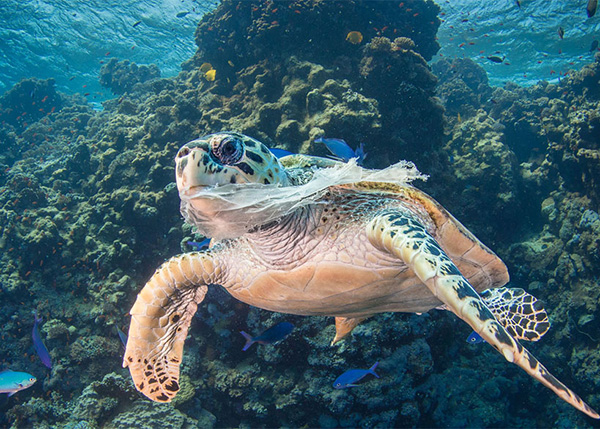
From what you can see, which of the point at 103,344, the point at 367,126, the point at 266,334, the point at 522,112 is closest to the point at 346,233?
the point at 266,334

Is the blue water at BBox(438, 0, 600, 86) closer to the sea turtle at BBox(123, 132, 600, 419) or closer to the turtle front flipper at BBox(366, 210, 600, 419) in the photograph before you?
the sea turtle at BBox(123, 132, 600, 419)

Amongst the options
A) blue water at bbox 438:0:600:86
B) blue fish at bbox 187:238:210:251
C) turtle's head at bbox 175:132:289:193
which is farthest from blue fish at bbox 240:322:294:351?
blue water at bbox 438:0:600:86

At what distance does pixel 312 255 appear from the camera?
2.07m

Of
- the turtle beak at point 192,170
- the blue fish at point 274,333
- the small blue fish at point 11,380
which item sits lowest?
the small blue fish at point 11,380

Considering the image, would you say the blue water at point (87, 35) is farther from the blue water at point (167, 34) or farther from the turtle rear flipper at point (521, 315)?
the turtle rear flipper at point (521, 315)

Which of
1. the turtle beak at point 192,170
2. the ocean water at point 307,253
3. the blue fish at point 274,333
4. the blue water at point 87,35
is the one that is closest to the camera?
the turtle beak at point 192,170

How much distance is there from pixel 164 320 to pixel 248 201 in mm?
1699

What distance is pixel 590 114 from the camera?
22.0 feet

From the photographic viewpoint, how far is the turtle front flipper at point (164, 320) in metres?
2.30

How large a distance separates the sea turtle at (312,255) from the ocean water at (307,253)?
0.7 inches

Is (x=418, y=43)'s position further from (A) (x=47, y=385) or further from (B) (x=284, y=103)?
(A) (x=47, y=385)

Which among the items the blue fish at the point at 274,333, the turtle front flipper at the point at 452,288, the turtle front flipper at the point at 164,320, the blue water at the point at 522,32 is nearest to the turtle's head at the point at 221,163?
the turtle front flipper at the point at 452,288

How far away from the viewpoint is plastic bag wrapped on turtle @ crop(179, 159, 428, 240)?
A: 4.53 feet

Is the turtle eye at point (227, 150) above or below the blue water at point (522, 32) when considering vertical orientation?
below
